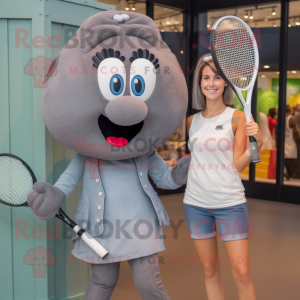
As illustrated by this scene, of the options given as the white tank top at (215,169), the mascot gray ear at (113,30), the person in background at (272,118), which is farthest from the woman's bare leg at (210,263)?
the person in background at (272,118)

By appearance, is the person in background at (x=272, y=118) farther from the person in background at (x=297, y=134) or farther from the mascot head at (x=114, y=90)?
the mascot head at (x=114, y=90)

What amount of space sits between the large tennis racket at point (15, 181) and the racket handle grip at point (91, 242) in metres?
0.06

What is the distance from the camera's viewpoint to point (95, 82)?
5.90 feet

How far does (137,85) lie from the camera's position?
6.01 feet

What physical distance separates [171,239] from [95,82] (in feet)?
8.97

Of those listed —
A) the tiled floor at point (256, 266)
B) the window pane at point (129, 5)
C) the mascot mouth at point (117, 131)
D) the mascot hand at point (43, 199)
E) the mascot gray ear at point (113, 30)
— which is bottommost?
the tiled floor at point (256, 266)

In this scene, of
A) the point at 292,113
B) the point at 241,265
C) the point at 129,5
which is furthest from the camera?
the point at 292,113

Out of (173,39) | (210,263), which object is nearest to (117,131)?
(210,263)

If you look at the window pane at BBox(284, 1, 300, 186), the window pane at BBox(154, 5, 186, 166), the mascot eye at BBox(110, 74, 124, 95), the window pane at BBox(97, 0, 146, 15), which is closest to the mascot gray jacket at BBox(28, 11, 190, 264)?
the mascot eye at BBox(110, 74, 124, 95)

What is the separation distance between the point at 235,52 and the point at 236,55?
0.05 feet

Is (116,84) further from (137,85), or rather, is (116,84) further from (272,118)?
(272,118)

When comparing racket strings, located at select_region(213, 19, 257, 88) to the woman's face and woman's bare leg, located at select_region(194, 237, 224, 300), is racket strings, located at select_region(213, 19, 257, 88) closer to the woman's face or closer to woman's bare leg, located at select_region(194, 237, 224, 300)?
the woman's face

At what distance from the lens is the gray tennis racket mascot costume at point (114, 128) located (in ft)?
5.90

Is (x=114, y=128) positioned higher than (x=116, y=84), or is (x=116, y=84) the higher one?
(x=116, y=84)
